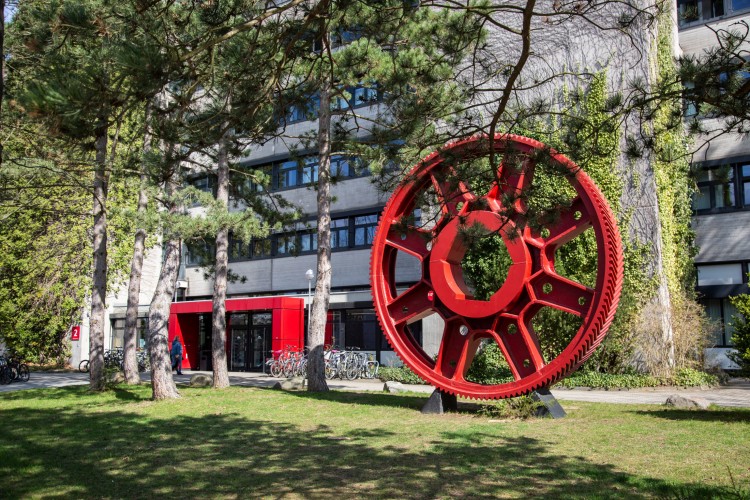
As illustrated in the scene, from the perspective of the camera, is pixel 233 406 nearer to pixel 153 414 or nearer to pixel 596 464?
pixel 153 414

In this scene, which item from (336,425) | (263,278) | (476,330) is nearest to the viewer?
(336,425)

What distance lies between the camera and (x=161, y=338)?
14.9 meters

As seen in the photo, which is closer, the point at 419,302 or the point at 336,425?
the point at 336,425

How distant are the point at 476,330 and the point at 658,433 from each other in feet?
12.2

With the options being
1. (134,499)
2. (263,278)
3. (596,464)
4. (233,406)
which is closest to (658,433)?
(596,464)

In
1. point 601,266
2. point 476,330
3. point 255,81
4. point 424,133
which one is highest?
point 255,81

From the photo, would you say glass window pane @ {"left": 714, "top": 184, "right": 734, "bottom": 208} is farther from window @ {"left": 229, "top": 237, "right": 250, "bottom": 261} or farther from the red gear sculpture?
window @ {"left": 229, "top": 237, "right": 250, "bottom": 261}

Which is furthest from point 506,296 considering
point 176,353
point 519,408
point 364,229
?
point 176,353

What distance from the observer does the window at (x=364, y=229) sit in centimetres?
2856

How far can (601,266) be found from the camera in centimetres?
1133

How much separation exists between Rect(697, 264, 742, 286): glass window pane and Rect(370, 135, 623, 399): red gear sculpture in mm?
13541

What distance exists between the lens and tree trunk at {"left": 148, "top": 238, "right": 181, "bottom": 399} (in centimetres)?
1473

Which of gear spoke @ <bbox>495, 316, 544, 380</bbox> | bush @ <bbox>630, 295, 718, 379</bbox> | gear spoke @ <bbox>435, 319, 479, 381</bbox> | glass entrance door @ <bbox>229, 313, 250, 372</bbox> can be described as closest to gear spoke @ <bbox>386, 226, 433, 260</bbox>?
gear spoke @ <bbox>435, 319, 479, 381</bbox>

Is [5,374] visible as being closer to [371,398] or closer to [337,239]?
[337,239]
